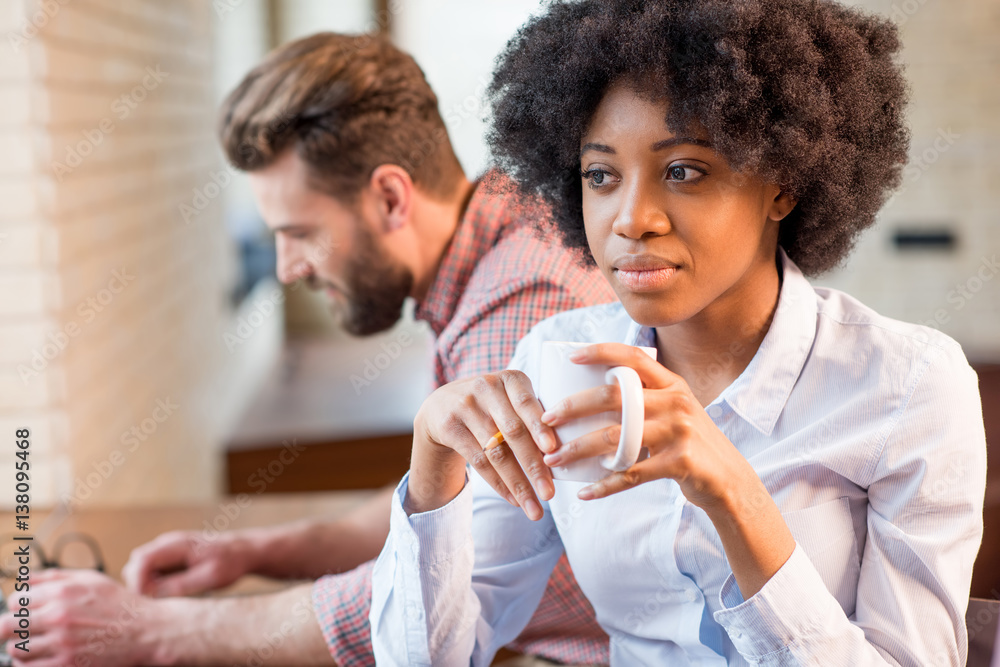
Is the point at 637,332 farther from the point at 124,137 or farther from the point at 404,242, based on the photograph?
the point at 124,137

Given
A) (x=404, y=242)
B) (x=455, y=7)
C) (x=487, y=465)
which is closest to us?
(x=487, y=465)

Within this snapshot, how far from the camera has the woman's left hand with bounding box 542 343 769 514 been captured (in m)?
0.65

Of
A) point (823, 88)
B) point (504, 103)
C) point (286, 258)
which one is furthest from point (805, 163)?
point (286, 258)

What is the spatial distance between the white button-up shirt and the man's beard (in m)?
0.64

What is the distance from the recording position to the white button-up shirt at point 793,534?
2.47ft

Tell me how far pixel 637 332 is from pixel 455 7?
4.49 meters

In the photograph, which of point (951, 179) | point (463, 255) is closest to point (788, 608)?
point (463, 255)

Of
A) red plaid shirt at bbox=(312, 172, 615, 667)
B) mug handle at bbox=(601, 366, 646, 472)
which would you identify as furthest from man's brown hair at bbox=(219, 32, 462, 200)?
mug handle at bbox=(601, 366, 646, 472)

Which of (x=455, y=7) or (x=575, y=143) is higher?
(x=455, y=7)

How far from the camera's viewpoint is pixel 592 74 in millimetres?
814

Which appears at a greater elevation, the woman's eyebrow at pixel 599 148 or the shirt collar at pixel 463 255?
the woman's eyebrow at pixel 599 148

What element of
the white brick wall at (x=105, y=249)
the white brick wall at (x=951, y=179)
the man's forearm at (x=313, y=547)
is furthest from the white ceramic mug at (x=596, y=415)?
the white brick wall at (x=951, y=179)

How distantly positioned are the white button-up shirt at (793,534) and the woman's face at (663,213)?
0.13 metres

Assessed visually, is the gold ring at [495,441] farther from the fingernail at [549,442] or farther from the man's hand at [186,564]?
the man's hand at [186,564]
